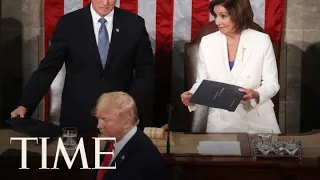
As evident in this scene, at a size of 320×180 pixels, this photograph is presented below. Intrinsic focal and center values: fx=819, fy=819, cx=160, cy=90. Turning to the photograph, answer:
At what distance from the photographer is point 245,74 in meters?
5.38

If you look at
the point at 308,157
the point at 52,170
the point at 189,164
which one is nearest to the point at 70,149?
the point at 52,170

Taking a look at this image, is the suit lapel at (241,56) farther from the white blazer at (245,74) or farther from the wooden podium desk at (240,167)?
the wooden podium desk at (240,167)

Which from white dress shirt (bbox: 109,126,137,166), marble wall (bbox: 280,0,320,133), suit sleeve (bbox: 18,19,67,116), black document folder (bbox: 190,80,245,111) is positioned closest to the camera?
white dress shirt (bbox: 109,126,137,166)

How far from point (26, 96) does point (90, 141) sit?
28.9 inches

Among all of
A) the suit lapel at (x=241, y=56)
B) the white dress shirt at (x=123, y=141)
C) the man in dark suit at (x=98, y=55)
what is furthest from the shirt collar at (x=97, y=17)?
the white dress shirt at (x=123, y=141)

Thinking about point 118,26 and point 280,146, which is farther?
point 118,26

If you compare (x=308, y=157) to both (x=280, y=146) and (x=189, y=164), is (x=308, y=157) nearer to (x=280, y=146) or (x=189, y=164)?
(x=280, y=146)

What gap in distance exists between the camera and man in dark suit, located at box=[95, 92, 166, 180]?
12.7ft

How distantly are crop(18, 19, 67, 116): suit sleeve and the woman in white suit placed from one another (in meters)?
0.84

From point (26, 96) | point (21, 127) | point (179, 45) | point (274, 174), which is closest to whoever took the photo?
point (274, 174)

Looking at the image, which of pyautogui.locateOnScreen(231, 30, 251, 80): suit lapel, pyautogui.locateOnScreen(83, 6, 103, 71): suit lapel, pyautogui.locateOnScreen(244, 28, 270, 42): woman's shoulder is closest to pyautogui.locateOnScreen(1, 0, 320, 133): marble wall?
pyautogui.locateOnScreen(244, 28, 270, 42): woman's shoulder

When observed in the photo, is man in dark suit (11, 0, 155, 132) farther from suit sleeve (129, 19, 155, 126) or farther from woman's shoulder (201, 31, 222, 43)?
woman's shoulder (201, 31, 222, 43)

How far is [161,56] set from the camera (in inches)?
235

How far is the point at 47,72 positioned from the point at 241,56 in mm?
1275
